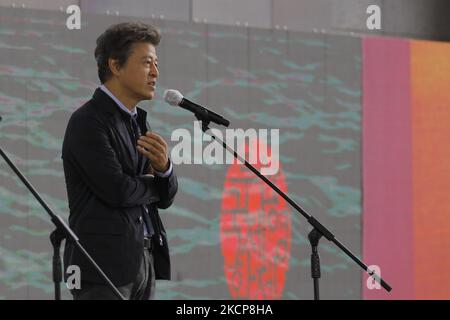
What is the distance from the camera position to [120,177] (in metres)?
2.93

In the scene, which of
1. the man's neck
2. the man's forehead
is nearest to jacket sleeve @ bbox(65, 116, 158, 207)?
the man's neck

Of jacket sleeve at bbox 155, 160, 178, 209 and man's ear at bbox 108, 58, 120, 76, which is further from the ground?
man's ear at bbox 108, 58, 120, 76

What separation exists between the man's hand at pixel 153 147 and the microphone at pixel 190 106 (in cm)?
12

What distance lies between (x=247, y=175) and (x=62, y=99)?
4.59 feet

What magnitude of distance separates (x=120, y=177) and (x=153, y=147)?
0.14m

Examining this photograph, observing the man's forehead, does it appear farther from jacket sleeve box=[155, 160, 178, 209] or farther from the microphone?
jacket sleeve box=[155, 160, 178, 209]

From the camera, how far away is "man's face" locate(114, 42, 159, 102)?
3.12m

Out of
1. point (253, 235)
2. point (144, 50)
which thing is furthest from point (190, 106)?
point (253, 235)

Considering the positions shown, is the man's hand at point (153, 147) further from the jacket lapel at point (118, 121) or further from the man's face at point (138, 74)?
the man's face at point (138, 74)

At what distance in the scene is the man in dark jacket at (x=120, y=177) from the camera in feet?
9.57

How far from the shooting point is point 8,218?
562 cm

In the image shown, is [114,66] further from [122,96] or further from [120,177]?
[120,177]

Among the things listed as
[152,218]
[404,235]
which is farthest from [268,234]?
[152,218]
